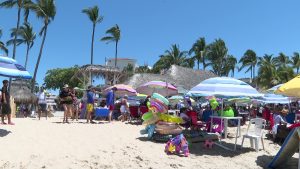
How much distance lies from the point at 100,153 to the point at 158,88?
28.0ft

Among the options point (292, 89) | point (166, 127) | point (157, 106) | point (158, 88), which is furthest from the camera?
point (158, 88)

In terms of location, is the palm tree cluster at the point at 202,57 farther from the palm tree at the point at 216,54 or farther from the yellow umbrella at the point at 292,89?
the yellow umbrella at the point at 292,89

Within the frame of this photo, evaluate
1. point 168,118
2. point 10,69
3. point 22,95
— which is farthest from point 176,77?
point 10,69

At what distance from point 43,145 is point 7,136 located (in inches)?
48.8

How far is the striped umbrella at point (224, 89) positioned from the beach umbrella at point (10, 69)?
14.4 feet

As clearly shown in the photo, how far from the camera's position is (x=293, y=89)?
7102 millimetres

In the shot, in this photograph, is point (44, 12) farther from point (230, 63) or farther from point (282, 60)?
point (282, 60)

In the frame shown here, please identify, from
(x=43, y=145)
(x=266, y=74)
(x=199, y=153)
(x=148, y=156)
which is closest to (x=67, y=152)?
(x=43, y=145)

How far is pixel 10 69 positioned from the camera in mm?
9062

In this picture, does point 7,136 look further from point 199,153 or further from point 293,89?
point 293,89

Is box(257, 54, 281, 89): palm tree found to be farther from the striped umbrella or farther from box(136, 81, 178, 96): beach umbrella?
the striped umbrella

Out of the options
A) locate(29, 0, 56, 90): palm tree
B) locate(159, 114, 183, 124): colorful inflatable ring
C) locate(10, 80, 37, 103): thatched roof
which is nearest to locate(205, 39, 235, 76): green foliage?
locate(29, 0, 56, 90): palm tree

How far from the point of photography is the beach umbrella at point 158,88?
14.7 m

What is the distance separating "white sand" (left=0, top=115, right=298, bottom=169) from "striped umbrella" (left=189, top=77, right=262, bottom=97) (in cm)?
138
